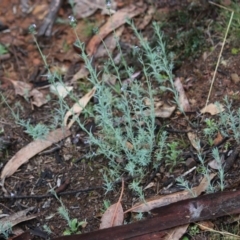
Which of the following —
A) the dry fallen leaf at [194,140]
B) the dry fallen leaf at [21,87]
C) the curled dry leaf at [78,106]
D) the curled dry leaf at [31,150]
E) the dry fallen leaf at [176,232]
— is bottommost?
the dry fallen leaf at [176,232]

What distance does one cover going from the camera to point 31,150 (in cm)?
353

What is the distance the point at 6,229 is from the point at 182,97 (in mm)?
1270

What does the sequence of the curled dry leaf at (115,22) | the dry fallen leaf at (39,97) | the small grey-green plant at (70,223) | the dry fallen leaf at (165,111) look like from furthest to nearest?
1. the curled dry leaf at (115,22)
2. the dry fallen leaf at (39,97)
3. the dry fallen leaf at (165,111)
4. the small grey-green plant at (70,223)

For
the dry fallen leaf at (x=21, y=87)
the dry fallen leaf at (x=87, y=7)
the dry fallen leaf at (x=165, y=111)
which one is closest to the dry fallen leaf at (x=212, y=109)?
the dry fallen leaf at (x=165, y=111)

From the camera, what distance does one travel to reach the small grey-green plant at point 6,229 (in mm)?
3049

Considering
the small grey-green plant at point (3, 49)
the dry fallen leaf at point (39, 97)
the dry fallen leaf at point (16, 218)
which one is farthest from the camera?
the small grey-green plant at point (3, 49)

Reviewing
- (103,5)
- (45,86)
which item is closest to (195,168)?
(45,86)

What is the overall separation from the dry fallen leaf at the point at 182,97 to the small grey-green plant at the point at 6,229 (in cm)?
119

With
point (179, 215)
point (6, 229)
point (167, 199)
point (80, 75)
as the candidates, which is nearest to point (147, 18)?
point (80, 75)

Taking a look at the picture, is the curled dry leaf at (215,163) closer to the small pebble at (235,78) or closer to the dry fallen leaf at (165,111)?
the dry fallen leaf at (165,111)

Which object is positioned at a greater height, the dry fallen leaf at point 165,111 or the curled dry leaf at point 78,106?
the curled dry leaf at point 78,106

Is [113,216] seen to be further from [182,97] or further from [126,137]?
[182,97]

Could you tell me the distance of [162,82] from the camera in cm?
365

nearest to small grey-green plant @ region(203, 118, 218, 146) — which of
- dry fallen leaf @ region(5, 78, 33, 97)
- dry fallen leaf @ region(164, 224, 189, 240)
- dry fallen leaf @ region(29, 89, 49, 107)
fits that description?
dry fallen leaf @ region(164, 224, 189, 240)
